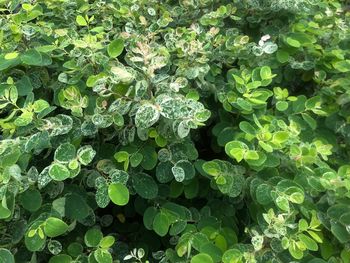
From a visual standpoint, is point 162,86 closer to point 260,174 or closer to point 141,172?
point 141,172

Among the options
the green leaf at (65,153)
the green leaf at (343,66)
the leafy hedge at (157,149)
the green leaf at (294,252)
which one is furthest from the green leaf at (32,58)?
the green leaf at (343,66)

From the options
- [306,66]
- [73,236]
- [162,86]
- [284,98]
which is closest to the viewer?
[162,86]

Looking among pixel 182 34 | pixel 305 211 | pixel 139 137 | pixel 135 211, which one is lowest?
pixel 135 211

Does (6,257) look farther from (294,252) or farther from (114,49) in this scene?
(294,252)

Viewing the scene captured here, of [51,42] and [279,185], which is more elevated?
[51,42]

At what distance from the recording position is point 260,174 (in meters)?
1.43

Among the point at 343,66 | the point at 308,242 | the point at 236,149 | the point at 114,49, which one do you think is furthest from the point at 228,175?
the point at 343,66

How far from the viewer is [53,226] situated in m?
1.17

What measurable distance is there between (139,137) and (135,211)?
37 cm

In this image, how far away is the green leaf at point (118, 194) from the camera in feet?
4.04

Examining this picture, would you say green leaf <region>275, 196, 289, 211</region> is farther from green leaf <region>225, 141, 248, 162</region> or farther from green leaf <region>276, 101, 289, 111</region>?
green leaf <region>276, 101, 289, 111</region>

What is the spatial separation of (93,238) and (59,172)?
0.25m

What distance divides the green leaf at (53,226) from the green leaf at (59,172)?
0.11 meters

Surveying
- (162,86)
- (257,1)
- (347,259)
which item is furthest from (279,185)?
(257,1)
